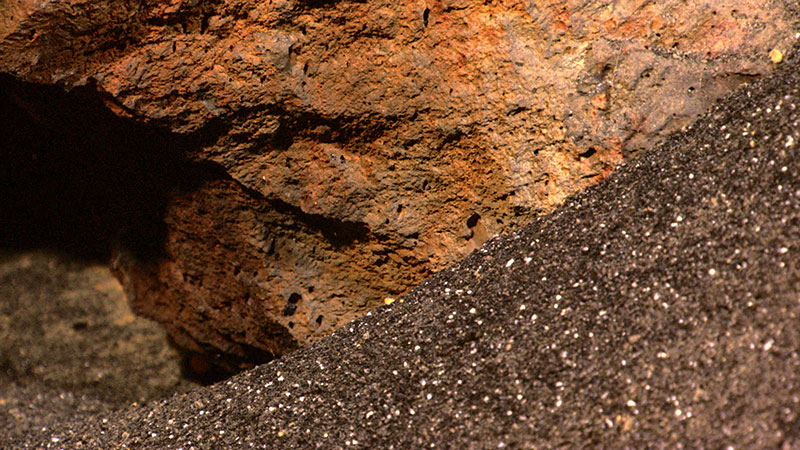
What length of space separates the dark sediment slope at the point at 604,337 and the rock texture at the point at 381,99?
0.14m

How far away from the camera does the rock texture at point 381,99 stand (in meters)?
2.03

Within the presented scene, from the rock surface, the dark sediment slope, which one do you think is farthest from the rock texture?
the rock surface

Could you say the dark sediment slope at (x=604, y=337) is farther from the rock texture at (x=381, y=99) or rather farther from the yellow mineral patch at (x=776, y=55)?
the rock texture at (x=381, y=99)

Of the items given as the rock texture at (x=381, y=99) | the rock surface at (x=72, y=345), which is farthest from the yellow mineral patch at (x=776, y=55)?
the rock surface at (x=72, y=345)

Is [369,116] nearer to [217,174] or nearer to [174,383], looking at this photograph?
[217,174]

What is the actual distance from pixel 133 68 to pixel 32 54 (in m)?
0.36

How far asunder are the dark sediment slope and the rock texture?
0.45ft

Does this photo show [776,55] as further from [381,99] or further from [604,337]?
[381,99]

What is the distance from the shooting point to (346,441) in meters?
1.86

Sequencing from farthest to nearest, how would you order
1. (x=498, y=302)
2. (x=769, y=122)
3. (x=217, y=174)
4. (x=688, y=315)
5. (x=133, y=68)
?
(x=217, y=174), (x=133, y=68), (x=498, y=302), (x=769, y=122), (x=688, y=315)

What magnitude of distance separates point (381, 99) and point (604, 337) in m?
0.98

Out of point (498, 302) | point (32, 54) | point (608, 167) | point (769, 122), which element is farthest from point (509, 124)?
point (32, 54)

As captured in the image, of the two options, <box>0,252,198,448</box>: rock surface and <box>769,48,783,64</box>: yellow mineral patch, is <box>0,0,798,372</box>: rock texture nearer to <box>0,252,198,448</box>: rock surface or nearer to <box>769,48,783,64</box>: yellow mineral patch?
<box>769,48,783,64</box>: yellow mineral patch

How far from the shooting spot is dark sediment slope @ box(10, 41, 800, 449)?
157 cm
